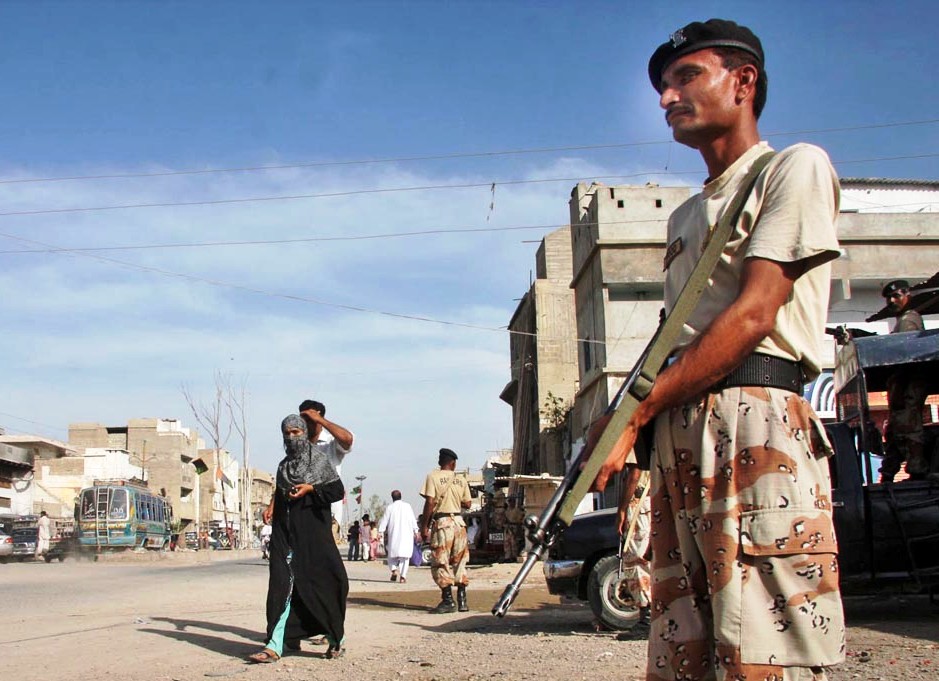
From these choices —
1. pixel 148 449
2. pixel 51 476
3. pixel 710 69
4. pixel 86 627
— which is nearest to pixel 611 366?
pixel 86 627

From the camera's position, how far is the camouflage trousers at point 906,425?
355 inches

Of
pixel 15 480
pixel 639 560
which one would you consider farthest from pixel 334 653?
pixel 15 480

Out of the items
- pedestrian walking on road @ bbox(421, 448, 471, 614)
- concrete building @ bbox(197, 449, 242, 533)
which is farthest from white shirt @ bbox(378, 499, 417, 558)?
concrete building @ bbox(197, 449, 242, 533)

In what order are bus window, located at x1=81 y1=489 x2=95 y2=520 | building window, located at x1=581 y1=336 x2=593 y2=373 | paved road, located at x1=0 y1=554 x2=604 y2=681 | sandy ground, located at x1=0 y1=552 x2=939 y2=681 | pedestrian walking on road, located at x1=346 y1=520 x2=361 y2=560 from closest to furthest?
sandy ground, located at x1=0 y1=552 x2=939 y2=681, paved road, located at x1=0 y1=554 x2=604 y2=681, building window, located at x1=581 y1=336 x2=593 y2=373, pedestrian walking on road, located at x1=346 y1=520 x2=361 y2=560, bus window, located at x1=81 y1=489 x2=95 y2=520

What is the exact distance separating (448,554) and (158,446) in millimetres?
87421

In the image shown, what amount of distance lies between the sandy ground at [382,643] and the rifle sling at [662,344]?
4178mm

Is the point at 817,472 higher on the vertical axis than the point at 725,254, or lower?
lower

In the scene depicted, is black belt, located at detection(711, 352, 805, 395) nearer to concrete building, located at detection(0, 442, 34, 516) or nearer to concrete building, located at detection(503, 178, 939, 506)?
concrete building, located at detection(503, 178, 939, 506)

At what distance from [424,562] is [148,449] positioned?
69949mm

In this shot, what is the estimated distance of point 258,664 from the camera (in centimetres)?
676

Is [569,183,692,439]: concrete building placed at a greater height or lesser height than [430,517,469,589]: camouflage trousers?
greater

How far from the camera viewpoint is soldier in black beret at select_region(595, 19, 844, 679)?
2.11 meters

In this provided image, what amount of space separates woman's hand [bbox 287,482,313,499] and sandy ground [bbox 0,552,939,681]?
3.77ft

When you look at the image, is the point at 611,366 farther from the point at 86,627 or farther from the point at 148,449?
the point at 148,449
